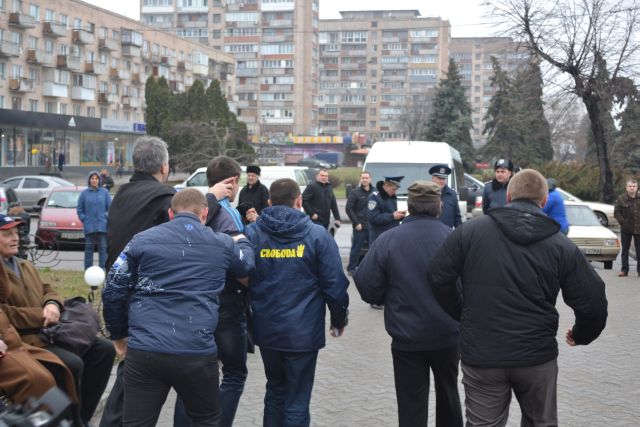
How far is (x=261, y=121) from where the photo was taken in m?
121

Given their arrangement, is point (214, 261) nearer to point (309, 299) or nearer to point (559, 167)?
point (309, 299)

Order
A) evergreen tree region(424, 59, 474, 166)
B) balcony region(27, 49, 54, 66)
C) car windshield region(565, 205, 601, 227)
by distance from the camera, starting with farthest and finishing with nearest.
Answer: evergreen tree region(424, 59, 474, 166) → balcony region(27, 49, 54, 66) → car windshield region(565, 205, 601, 227)

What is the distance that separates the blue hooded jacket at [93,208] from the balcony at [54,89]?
54.4 m

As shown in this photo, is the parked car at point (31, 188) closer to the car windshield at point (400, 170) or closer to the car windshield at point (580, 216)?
the car windshield at point (400, 170)

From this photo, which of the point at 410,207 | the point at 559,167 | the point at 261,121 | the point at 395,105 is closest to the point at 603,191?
the point at 559,167

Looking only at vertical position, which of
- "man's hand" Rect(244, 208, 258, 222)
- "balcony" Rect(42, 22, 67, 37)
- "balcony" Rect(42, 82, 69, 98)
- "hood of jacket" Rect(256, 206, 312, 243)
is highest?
"balcony" Rect(42, 22, 67, 37)

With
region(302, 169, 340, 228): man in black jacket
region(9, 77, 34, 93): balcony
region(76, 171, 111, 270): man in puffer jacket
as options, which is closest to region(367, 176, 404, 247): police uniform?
region(302, 169, 340, 228): man in black jacket

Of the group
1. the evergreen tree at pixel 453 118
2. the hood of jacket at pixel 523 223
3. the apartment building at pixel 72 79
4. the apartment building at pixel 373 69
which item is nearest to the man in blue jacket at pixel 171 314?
the hood of jacket at pixel 523 223

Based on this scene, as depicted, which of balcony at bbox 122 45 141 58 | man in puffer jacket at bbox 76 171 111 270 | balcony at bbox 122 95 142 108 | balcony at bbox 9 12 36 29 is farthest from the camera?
balcony at bbox 122 95 142 108

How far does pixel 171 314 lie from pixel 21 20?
61580 millimetres

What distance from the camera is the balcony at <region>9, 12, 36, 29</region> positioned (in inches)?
2371

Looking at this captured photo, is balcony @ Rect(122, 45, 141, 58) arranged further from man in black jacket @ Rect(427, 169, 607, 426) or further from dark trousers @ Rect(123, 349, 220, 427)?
man in black jacket @ Rect(427, 169, 607, 426)

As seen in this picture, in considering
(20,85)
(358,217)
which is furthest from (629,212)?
(20,85)

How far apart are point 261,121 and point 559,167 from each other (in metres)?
84.1
